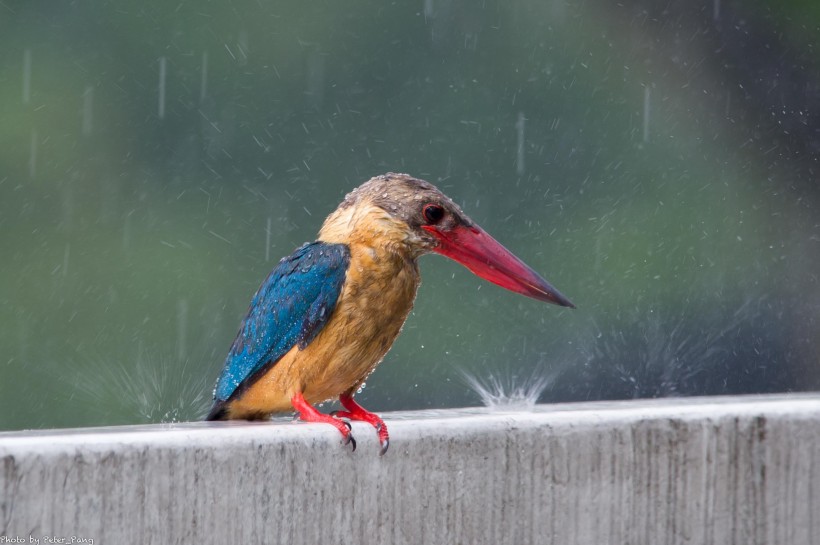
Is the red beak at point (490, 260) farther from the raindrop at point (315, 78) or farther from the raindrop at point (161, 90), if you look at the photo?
the raindrop at point (161, 90)

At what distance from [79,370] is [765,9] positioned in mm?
5211

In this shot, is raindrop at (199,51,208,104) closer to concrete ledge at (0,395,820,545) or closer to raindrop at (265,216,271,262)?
raindrop at (265,216,271,262)

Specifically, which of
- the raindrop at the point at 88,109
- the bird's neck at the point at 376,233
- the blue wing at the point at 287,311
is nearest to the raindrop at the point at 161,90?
the raindrop at the point at 88,109

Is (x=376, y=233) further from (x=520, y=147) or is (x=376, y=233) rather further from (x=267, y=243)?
(x=520, y=147)

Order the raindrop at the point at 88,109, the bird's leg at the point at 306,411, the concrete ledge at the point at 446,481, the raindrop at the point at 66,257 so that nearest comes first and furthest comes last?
the concrete ledge at the point at 446,481, the bird's leg at the point at 306,411, the raindrop at the point at 66,257, the raindrop at the point at 88,109

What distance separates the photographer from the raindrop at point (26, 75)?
7.05 metres

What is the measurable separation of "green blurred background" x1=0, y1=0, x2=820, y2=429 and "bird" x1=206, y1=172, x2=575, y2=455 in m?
4.25

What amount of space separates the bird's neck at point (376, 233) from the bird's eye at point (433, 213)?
0.17 feet

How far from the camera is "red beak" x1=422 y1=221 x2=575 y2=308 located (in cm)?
228

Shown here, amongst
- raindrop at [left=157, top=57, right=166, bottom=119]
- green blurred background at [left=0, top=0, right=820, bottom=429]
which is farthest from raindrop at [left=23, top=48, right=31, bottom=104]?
raindrop at [left=157, top=57, right=166, bottom=119]

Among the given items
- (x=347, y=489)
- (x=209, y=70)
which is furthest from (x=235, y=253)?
(x=347, y=489)

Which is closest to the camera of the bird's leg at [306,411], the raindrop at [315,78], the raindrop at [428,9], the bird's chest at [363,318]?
the bird's leg at [306,411]

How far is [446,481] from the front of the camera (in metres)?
1.52

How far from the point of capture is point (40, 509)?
129 centimetres
